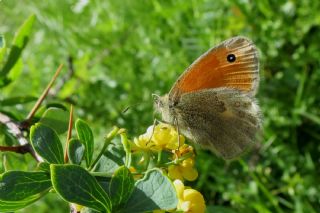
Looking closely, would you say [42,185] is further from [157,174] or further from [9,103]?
[9,103]

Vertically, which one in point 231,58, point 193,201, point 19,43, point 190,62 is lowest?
point 190,62

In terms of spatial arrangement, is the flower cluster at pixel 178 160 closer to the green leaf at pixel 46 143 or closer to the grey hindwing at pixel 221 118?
the green leaf at pixel 46 143

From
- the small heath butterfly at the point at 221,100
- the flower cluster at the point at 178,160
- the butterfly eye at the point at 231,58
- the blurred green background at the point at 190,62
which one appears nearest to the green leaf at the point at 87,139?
the flower cluster at the point at 178,160

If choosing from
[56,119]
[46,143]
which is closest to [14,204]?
[46,143]

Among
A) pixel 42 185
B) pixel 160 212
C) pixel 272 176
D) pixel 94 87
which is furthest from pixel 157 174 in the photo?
pixel 94 87

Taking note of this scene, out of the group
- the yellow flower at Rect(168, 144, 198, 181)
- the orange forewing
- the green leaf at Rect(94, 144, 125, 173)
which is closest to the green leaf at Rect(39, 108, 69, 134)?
the green leaf at Rect(94, 144, 125, 173)

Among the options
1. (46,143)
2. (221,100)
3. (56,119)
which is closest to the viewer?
(46,143)

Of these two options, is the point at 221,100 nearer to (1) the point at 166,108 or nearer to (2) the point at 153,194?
(1) the point at 166,108
